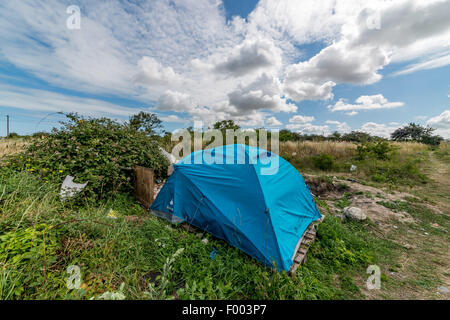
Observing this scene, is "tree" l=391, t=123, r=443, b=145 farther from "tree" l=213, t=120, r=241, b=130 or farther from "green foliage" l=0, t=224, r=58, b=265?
"green foliage" l=0, t=224, r=58, b=265

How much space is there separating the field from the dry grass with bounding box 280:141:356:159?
6.61m

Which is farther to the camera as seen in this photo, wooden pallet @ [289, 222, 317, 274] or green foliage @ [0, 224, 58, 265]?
wooden pallet @ [289, 222, 317, 274]

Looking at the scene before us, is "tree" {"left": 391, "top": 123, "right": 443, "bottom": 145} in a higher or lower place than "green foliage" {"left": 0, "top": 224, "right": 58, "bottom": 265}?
higher

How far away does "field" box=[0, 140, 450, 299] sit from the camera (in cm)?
186

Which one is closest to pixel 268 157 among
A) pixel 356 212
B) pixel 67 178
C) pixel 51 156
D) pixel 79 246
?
pixel 356 212

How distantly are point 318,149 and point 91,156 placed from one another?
38.2ft

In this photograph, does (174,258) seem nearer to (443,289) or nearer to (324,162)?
(443,289)

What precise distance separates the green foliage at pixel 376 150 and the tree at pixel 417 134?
772 inches

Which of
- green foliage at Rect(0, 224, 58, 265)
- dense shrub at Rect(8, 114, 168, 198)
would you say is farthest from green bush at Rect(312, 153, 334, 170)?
green foliage at Rect(0, 224, 58, 265)

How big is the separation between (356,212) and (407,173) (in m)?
5.89

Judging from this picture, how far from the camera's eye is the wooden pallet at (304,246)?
2453mm

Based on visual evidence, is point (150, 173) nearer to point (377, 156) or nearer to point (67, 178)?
point (67, 178)

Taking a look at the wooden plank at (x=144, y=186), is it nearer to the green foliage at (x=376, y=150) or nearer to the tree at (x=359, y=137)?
the green foliage at (x=376, y=150)
